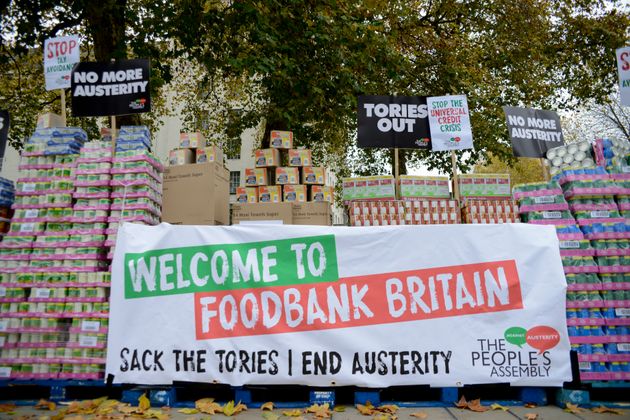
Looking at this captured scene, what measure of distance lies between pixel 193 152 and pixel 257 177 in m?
1.19

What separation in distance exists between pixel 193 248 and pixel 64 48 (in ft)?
11.4

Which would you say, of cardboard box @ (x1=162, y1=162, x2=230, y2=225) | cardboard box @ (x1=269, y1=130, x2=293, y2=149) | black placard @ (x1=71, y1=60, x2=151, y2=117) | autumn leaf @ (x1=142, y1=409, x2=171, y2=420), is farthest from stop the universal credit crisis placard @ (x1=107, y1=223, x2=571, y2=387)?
cardboard box @ (x1=269, y1=130, x2=293, y2=149)

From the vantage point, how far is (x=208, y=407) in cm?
434

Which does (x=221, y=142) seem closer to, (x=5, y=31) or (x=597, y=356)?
(x=5, y=31)

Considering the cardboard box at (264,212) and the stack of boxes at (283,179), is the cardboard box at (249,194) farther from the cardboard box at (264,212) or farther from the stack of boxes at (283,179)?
the cardboard box at (264,212)

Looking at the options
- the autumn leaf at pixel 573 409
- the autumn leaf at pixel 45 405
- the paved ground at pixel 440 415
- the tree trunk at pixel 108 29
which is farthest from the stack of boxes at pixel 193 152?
the autumn leaf at pixel 573 409

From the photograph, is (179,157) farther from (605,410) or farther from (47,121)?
(605,410)

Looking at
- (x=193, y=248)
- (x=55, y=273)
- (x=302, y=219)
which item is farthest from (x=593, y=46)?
(x=55, y=273)

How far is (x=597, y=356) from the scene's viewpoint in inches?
182

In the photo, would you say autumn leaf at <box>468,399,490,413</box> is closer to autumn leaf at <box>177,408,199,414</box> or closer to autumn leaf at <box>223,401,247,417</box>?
autumn leaf at <box>223,401,247,417</box>

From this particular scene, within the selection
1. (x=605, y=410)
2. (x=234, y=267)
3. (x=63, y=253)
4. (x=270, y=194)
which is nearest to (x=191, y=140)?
(x=270, y=194)

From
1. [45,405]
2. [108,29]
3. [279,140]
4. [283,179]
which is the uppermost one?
[108,29]

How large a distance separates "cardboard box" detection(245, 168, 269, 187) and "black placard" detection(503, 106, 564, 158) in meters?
4.09

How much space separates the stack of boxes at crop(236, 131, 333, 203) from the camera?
7.91 meters
